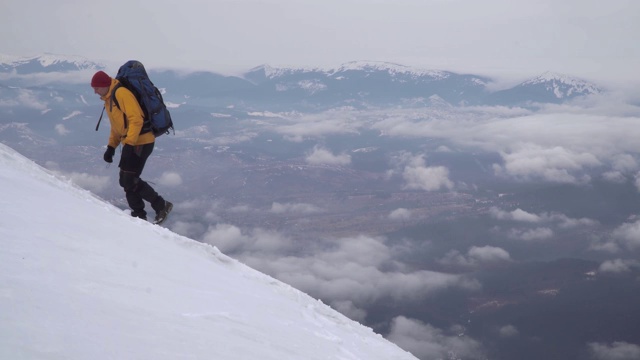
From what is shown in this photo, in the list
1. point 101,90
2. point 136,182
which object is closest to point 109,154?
point 136,182

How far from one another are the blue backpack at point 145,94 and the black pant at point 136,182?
490mm

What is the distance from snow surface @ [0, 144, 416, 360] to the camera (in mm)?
2979

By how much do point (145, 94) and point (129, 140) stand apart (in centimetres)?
91

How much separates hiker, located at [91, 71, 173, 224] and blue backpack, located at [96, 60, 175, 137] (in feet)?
0.39

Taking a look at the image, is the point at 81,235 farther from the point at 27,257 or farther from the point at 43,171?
the point at 43,171

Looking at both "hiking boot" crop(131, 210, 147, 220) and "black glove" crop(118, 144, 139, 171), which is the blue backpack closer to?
"black glove" crop(118, 144, 139, 171)

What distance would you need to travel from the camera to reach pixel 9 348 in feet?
7.97

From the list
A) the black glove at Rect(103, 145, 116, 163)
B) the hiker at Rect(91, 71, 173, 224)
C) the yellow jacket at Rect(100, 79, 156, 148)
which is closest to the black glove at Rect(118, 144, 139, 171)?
the hiker at Rect(91, 71, 173, 224)

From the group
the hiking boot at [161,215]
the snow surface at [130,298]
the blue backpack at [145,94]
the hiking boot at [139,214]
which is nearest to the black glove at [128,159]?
the blue backpack at [145,94]

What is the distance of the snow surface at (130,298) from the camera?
2.98 meters

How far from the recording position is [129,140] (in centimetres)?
833

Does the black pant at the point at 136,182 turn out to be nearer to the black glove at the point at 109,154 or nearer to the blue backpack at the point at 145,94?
the blue backpack at the point at 145,94

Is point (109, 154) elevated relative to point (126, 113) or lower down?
lower down

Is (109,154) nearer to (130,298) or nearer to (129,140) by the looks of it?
(129,140)
